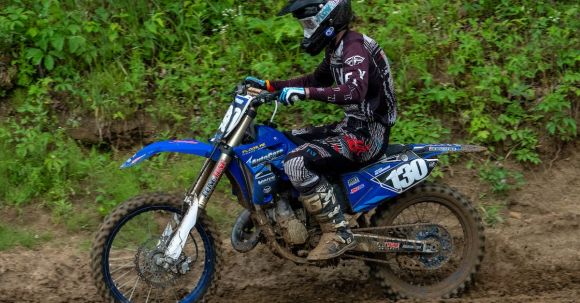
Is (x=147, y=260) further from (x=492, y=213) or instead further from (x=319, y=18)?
(x=492, y=213)

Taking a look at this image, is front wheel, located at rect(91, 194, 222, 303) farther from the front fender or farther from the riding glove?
the riding glove

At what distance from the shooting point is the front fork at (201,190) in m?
4.99

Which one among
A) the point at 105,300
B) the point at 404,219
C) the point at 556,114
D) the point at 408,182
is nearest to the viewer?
the point at 105,300

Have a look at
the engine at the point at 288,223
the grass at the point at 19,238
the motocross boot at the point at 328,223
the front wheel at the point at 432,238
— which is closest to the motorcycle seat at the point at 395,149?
the front wheel at the point at 432,238

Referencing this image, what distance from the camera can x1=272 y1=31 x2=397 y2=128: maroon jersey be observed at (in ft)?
16.5

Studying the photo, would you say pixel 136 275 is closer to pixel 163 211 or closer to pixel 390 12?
pixel 163 211

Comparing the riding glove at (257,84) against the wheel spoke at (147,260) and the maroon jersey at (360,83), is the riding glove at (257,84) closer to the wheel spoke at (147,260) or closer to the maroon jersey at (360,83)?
the maroon jersey at (360,83)

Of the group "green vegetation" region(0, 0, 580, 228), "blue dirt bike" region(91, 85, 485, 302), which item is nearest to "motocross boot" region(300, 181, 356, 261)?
"blue dirt bike" region(91, 85, 485, 302)

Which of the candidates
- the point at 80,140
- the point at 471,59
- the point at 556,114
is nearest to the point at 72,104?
the point at 80,140

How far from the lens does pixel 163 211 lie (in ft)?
16.9

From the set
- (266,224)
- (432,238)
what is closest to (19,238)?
(266,224)

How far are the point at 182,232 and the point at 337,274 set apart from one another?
1492mm

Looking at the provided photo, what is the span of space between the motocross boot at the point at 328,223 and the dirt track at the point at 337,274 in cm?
54

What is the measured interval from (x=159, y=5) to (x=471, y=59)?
10.6 feet
